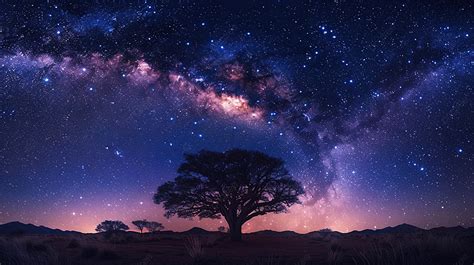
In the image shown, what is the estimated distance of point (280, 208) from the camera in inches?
1077

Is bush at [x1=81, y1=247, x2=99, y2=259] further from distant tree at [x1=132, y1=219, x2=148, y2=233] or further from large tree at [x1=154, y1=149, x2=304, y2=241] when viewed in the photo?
distant tree at [x1=132, y1=219, x2=148, y2=233]

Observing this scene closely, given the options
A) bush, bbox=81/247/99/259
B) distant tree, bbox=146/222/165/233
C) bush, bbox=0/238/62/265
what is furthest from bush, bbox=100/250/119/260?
distant tree, bbox=146/222/165/233

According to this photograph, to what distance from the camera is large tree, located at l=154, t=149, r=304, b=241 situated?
26.5 metres

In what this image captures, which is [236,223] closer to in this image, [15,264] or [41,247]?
[41,247]

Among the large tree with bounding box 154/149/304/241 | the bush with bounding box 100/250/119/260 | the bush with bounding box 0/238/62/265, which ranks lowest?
the bush with bounding box 100/250/119/260

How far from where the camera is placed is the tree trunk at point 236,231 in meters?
25.5

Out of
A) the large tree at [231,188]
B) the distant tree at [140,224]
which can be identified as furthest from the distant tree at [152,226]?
the large tree at [231,188]

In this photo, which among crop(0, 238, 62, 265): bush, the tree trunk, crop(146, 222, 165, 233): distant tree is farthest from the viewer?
crop(146, 222, 165, 233): distant tree

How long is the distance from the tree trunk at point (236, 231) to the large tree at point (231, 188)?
0.26ft

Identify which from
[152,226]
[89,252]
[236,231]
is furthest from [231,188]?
[152,226]

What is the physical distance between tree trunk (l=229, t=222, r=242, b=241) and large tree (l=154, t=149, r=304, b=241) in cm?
8

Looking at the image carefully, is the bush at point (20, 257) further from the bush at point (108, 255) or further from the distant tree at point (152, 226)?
the distant tree at point (152, 226)

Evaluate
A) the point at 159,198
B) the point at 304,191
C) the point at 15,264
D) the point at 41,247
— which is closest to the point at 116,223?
the point at 159,198

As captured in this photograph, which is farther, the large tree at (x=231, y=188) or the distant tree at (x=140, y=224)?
the distant tree at (x=140, y=224)
